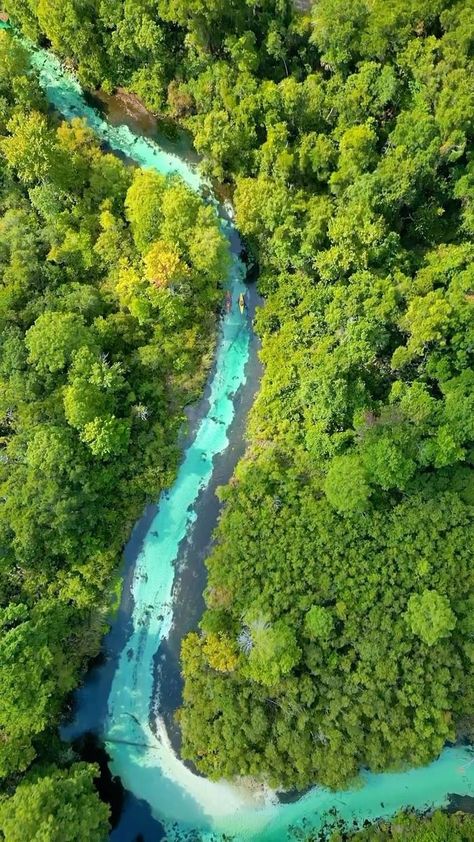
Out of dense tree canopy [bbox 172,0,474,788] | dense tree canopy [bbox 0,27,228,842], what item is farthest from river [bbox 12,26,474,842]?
dense tree canopy [bbox 172,0,474,788]

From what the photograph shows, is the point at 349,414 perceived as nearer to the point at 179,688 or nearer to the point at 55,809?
the point at 179,688

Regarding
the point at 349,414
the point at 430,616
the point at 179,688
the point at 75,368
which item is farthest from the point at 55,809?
the point at 349,414

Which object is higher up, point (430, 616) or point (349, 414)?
point (349, 414)

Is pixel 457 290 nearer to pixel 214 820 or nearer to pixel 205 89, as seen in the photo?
pixel 205 89

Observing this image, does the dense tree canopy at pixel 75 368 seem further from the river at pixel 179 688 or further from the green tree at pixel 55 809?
the river at pixel 179 688

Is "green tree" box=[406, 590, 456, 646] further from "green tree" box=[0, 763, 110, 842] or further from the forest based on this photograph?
"green tree" box=[0, 763, 110, 842]

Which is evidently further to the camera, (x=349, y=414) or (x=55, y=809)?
(x=349, y=414)

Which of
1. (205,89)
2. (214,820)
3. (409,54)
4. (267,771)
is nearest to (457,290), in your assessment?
(409,54)

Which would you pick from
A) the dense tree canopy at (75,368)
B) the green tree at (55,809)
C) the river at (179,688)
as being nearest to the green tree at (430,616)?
the river at (179,688)
